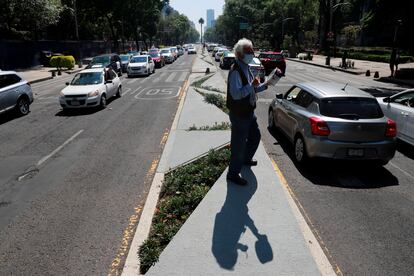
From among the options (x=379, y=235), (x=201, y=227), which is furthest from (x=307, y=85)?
(x=201, y=227)

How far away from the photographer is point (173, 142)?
385 inches

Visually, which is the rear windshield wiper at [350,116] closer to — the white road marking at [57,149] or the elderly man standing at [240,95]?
the elderly man standing at [240,95]

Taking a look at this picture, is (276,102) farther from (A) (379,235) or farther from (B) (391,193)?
(A) (379,235)

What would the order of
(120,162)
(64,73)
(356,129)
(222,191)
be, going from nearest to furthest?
1. (222,191)
2. (356,129)
3. (120,162)
4. (64,73)

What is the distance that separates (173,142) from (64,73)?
29.1 metres

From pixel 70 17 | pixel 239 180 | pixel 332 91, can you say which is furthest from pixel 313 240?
pixel 70 17

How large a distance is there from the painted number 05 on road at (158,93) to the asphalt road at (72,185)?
4.56 metres

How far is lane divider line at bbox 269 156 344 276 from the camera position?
435 cm

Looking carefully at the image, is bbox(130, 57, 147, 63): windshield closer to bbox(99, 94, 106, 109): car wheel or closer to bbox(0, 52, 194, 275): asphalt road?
bbox(99, 94, 106, 109): car wheel

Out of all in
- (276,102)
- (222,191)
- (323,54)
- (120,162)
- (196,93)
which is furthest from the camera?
(323,54)

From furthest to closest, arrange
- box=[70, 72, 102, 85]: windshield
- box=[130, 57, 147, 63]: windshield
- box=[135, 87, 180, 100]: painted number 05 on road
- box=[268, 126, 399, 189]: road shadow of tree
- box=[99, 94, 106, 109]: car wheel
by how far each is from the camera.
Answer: box=[130, 57, 147, 63]: windshield, box=[135, 87, 180, 100]: painted number 05 on road, box=[70, 72, 102, 85]: windshield, box=[99, 94, 106, 109]: car wheel, box=[268, 126, 399, 189]: road shadow of tree

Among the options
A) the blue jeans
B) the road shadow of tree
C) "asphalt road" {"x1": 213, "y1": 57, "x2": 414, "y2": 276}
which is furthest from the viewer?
the road shadow of tree

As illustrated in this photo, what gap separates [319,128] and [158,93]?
13925mm

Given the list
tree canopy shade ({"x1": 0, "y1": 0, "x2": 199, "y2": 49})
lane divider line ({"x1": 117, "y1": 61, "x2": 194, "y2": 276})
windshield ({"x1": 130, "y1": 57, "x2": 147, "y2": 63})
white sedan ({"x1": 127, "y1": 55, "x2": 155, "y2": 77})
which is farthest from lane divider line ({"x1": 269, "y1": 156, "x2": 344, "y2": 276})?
tree canopy shade ({"x1": 0, "y1": 0, "x2": 199, "y2": 49})
